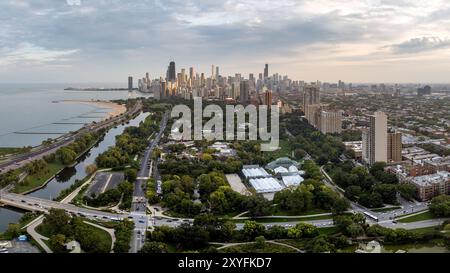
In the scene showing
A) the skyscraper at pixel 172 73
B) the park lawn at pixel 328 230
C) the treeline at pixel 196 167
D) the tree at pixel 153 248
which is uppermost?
the skyscraper at pixel 172 73

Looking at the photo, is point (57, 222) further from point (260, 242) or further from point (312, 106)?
point (312, 106)

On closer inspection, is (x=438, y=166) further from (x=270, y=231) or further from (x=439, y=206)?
(x=270, y=231)

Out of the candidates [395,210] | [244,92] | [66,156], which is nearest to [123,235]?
[395,210]

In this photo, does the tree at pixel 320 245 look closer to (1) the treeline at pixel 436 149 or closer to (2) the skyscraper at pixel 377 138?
(2) the skyscraper at pixel 377 138

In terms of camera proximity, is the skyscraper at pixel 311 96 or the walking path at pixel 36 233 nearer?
the walking path at pixel 36 233

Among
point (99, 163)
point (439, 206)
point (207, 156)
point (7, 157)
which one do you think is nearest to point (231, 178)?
point (207, 156)

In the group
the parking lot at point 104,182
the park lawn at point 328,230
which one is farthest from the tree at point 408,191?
the parking lot at point 104,182
